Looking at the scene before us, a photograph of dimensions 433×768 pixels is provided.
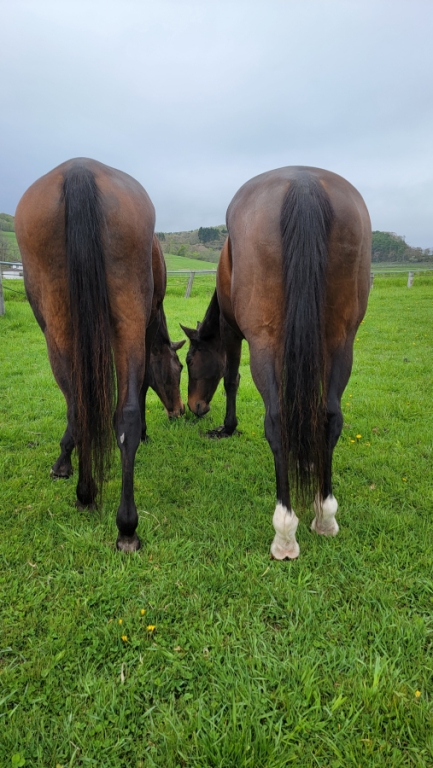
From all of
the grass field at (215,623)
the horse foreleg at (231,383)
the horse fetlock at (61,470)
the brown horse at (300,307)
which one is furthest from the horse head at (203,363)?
the brown horse at (300,307)

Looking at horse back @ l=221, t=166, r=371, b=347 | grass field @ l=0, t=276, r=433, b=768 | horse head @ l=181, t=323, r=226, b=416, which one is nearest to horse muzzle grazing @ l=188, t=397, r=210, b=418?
horse head @ l=181, t=323, r=226, b=416

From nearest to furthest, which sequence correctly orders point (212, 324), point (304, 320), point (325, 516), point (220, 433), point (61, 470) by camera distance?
1. point (304, 320)
2. point (325, 516)
3. point (61, 470)
4. point (220, 433)
5. point (212, 324)

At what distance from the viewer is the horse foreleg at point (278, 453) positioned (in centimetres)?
273

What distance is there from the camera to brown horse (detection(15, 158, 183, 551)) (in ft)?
8.70

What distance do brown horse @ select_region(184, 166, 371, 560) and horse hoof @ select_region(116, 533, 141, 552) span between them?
3.12ft

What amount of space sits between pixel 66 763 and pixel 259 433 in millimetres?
3899

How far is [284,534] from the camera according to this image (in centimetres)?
278

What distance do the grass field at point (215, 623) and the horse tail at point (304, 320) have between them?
0.77 metres

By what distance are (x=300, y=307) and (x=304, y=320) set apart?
8 cm

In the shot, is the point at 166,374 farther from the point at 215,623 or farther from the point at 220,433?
the point at 215,623

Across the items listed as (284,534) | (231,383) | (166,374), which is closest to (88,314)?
(284,534)

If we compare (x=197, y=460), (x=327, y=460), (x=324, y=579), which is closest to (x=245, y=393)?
(x=197, y=460)

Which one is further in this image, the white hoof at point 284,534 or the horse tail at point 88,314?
the white hoof at point 284,534

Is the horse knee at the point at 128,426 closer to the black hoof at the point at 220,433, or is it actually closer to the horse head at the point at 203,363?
the black hoof at the point at 220,433
